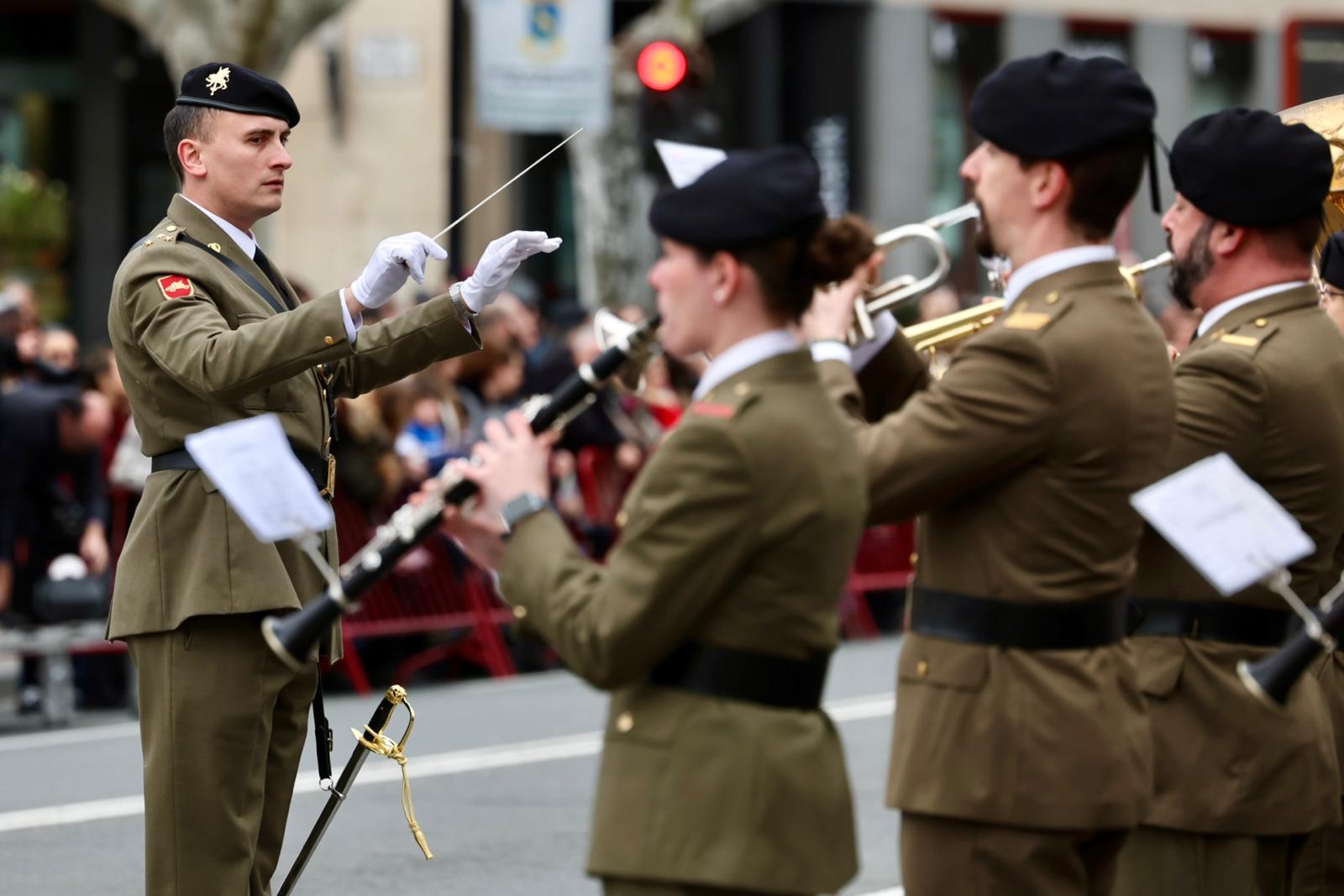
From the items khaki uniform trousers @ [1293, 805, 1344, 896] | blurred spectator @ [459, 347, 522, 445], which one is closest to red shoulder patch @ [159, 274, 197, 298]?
khaki uniform trousers @ [1293, 805, 1344, 896]

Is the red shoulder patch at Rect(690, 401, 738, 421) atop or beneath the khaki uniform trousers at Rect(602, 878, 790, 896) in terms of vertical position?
atop

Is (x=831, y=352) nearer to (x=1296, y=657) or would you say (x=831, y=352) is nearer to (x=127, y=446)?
(x=1296, y=657)

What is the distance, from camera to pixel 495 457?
373 cm

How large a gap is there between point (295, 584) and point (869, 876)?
2.99m

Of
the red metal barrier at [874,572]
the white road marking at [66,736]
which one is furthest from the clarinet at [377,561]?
the red metal barrier at [874,572]

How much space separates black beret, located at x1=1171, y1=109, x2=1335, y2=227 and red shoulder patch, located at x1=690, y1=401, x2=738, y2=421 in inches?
61.0

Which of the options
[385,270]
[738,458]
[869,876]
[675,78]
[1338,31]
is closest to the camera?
[738,458]

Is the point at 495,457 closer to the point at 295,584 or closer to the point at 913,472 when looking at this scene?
the point at 913,472

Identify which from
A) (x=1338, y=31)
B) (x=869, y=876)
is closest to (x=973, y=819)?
(x=869, y=876)

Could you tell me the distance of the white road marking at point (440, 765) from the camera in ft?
28.4

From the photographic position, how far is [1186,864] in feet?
15.0

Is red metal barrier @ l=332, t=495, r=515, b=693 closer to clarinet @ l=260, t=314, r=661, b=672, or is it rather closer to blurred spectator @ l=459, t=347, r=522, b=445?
blurred spectator @ l=459, t=347, r=522, b=445

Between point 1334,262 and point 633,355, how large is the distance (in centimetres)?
252

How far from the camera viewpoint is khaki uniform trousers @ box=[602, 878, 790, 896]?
11.9 ft
